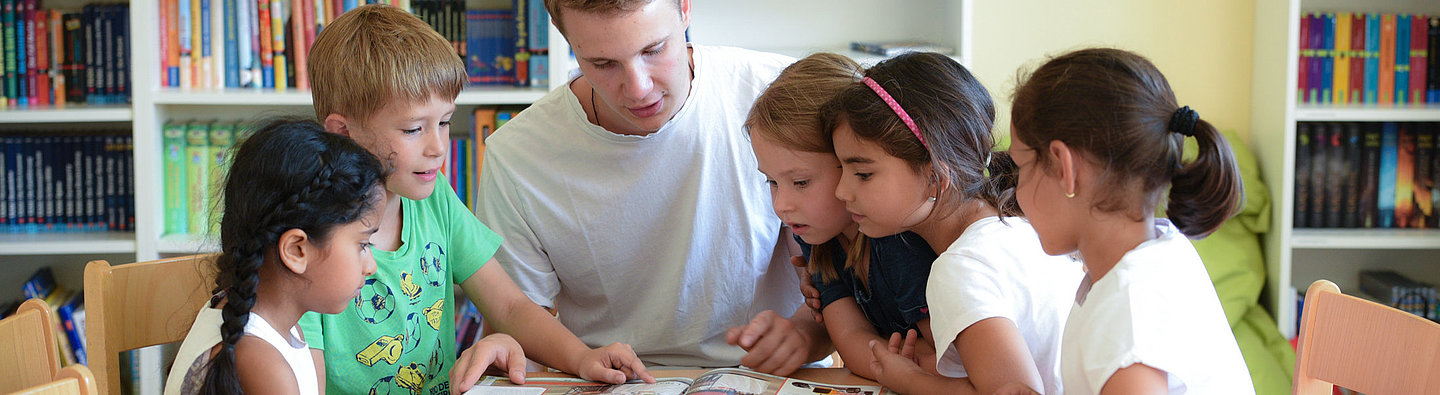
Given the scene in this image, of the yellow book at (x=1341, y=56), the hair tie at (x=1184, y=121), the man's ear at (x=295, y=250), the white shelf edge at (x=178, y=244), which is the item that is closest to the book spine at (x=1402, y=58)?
the yellow book at (x=1341, y=56)

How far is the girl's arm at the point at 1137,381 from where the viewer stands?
32.6 inches

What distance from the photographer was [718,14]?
2.56 metres

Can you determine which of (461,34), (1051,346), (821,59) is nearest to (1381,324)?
(1051,346)

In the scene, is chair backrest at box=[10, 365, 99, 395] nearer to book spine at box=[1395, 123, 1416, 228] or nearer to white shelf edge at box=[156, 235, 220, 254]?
white shelf edge at box=[156, 235, 220, 254]

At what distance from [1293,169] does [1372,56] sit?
325 mm

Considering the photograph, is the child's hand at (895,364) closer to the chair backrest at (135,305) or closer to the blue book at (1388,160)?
the chair backrest at (135,305)

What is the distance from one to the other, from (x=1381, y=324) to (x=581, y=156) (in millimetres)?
986

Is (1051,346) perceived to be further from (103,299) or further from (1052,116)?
(103,299)

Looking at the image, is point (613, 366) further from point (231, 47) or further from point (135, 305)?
point (231, 47)

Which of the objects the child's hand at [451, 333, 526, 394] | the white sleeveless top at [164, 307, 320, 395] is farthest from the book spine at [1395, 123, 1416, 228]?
the white sleeveless top at [164, 307, 320, 395]

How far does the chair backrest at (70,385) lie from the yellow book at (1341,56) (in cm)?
252

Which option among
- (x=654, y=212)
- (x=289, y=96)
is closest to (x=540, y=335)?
(x=654, y=212)

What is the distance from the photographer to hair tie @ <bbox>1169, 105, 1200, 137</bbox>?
0.85m

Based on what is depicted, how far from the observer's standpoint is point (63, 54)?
7.79 ft
